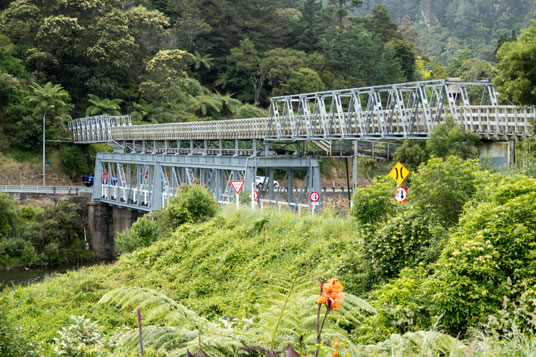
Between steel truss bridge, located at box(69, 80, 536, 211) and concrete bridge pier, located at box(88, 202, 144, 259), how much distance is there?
0.99m

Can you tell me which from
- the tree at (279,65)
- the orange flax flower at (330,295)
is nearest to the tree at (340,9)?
the tree at (279,65)

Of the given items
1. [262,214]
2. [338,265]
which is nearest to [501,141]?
[262,214]

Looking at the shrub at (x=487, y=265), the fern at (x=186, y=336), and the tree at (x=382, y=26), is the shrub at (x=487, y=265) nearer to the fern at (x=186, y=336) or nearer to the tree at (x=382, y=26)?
the fern at (x=186, y=336)

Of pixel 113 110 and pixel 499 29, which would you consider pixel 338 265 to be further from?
pixel 499 29

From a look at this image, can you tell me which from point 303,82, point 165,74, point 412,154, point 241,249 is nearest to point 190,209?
point 241,249

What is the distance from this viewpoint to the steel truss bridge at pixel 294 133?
2711 cm

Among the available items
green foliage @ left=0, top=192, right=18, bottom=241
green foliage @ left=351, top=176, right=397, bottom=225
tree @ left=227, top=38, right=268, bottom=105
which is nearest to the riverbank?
green foliage @ left=0, top=192, right=18, bottom=241

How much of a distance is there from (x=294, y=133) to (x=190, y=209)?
17.1 metres

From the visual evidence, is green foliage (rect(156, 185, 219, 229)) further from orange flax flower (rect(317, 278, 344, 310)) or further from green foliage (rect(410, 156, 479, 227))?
orange flax flower (rect(317, 278, 344, 310))

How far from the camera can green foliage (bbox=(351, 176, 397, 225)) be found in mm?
12109

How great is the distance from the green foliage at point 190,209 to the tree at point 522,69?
449 inches

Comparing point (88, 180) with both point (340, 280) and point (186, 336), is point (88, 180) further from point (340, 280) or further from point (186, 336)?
point (186, 336)

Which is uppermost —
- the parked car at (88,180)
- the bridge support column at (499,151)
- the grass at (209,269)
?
the bridge support column at (499,151)

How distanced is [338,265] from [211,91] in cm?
7116
